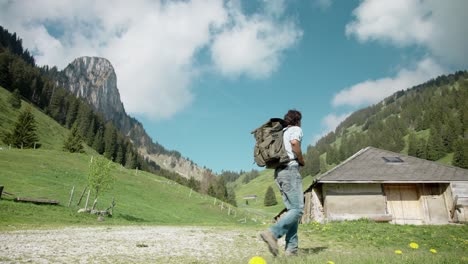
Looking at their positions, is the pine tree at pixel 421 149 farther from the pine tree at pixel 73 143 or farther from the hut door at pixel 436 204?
the pine tree at pixel 73 143

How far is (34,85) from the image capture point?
113 metres

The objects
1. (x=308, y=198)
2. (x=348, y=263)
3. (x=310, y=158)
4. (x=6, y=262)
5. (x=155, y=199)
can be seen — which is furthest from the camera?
(x=310, y=158)

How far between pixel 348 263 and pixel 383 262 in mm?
476

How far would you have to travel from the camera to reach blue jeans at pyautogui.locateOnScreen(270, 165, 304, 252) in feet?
17.9

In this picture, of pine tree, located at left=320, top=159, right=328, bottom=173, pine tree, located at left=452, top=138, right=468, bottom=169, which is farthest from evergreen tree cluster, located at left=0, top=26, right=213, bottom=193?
pine tree, located at left=452, top=138, right=468, bottom=169

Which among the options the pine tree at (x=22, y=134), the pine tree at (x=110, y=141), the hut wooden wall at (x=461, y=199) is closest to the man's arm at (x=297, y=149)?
the hut wooden wall at (x=461, y=199)

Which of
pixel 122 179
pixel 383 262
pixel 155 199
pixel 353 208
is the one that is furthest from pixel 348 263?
pixel 122 179

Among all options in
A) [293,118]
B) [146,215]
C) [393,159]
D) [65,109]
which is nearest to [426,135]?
[393,159]

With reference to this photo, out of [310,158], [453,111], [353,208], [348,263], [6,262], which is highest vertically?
[453,111]

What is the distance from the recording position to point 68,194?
33031 millimetres

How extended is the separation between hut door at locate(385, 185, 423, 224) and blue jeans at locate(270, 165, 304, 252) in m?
18.3

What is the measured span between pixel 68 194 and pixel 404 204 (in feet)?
107

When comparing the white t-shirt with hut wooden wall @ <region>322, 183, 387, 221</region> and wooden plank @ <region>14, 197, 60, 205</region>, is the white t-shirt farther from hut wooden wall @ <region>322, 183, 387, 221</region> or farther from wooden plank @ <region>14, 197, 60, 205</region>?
wooden plank @ <region>14, 197, 60, 205</region>

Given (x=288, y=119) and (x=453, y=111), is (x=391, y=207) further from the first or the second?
(x=453, y=111)
